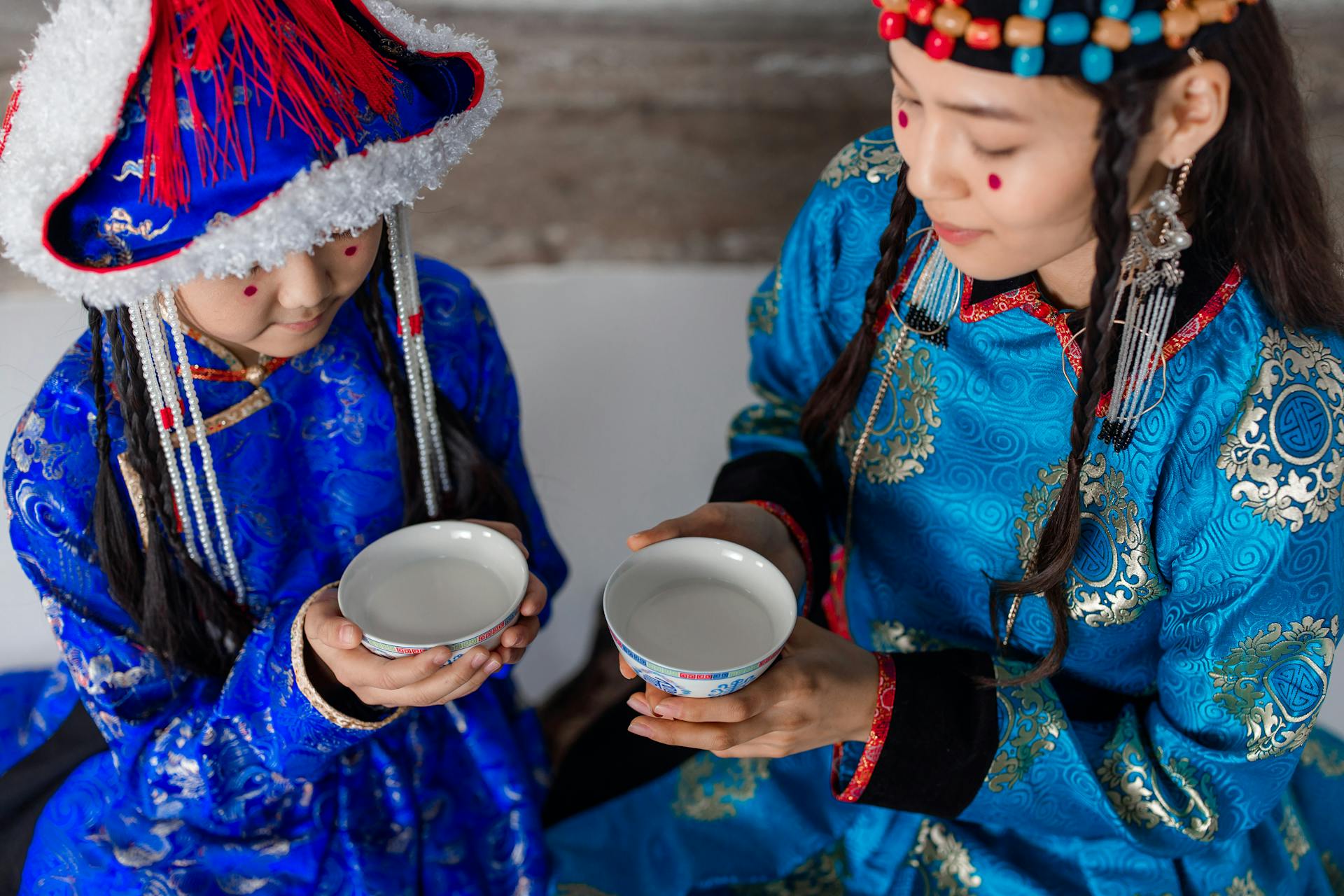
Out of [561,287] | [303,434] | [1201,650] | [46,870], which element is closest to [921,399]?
[1201,650]

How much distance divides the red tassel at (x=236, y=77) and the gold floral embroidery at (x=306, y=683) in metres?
0.41

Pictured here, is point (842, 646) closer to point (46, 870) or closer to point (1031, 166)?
point (1031, 166)

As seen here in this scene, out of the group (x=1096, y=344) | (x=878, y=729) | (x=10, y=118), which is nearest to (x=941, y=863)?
(x=878, y=729)

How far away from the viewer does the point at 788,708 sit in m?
0.97

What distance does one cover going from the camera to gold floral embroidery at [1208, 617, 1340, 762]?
98cm

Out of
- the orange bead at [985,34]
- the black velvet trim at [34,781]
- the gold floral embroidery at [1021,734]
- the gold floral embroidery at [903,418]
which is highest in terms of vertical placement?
the orange bead at [985,34]

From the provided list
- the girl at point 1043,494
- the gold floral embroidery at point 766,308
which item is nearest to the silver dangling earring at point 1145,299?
the girl at point 1043,494

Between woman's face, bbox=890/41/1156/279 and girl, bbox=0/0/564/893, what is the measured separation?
39 cm

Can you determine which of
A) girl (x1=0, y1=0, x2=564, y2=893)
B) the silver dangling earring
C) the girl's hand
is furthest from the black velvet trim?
the silver dangling earring

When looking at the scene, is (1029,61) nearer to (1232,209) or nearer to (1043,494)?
(1232,209)

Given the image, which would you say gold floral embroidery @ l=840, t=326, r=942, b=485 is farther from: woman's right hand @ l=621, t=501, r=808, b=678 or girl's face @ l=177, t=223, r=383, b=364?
girl's face @ l=177, t=223, r=383, b=364

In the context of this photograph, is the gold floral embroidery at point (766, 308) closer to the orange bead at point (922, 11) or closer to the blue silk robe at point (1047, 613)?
the blue silk robe at point (1047, 613)

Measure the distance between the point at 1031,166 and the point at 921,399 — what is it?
36cm

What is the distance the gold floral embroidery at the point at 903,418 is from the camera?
112 centimetres
